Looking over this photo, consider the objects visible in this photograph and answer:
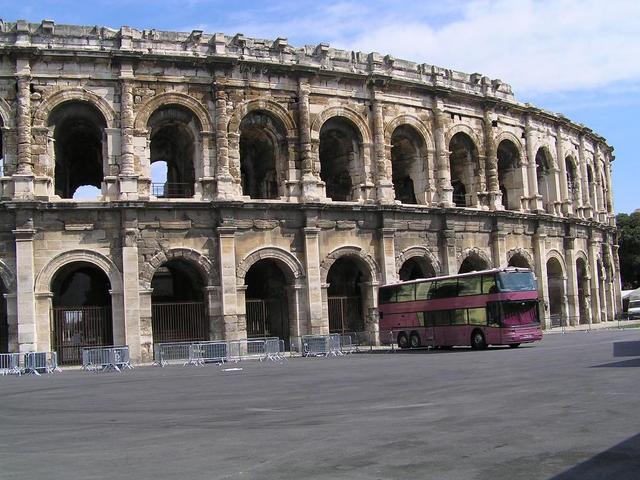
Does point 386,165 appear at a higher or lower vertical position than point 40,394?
higher

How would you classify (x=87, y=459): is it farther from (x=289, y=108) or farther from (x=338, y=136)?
(x=338, y=136)

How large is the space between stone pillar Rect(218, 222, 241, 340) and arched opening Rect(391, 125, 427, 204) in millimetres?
9028

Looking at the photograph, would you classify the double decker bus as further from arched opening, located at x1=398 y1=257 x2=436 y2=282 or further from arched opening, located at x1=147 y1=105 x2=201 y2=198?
arched opening, located at x1=147 y1=105 x2=201 y2=198

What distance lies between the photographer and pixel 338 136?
99.8ft

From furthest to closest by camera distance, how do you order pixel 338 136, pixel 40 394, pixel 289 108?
pixel 338 136
pixel 289 108
pixel 40 394

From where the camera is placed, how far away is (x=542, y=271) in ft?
116

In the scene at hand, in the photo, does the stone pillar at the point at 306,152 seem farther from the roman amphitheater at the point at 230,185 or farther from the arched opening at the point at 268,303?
the arched opening at the point at 268,303

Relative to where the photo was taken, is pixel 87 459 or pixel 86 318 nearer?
pixel 87 459

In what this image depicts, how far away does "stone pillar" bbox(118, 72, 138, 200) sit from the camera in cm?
2544

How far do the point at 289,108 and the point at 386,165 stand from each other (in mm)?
4424

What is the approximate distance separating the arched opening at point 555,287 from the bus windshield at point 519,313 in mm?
12698

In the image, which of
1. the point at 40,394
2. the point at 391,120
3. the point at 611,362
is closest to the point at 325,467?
the point at 40,394

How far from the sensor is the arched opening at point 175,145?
88.5 ft

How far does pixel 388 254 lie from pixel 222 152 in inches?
294
